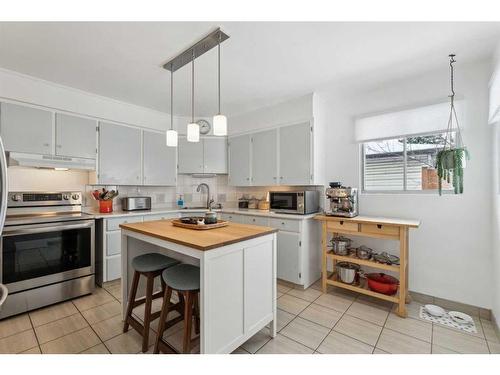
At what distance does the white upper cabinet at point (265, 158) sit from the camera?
3459 millimetres

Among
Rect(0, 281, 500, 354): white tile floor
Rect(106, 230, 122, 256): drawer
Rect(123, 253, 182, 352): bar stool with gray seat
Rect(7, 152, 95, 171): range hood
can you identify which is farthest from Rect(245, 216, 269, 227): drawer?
Rect(7, 152, 95, 171): range hood

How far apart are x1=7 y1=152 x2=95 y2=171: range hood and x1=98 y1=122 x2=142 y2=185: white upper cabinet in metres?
0.18

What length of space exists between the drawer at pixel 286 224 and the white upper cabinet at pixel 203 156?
57.2 inches

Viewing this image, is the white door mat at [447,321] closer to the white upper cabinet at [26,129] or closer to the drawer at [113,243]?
the drawer at [113,243]

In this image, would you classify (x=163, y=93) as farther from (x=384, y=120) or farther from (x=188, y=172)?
(x=384, y=120)

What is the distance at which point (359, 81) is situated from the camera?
2.76 metres

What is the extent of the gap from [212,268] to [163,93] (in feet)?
8.31

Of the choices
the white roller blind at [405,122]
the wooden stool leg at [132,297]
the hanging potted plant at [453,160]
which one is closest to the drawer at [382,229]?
Answer: the hanging potted plant at [453,160]

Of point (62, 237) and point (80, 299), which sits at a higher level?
point (62, 237)

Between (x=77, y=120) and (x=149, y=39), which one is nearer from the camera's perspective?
(x=149, y=39)
